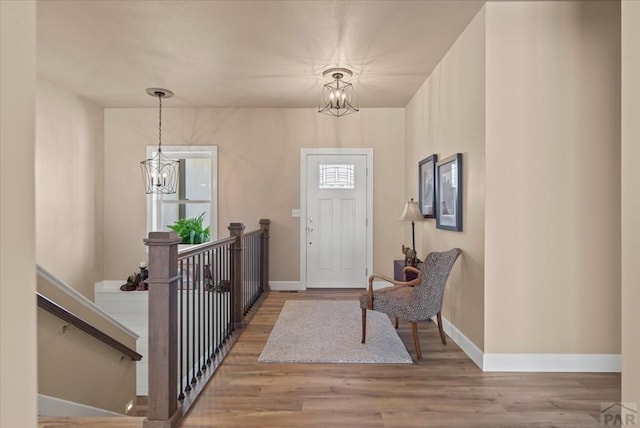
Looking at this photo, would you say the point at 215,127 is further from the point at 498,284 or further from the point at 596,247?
the point at 596,247

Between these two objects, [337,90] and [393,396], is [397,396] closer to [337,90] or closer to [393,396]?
[393,396]

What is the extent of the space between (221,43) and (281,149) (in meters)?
2.15

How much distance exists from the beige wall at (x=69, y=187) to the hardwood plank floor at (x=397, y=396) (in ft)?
10.2

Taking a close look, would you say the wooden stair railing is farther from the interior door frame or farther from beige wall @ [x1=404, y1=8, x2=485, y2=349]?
beige wall @ [x1=404, y1=8, x2=485, y2=349]

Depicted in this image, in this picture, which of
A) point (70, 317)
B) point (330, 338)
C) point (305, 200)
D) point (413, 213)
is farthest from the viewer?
point (305, 200)

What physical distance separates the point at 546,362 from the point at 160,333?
8.31 ft

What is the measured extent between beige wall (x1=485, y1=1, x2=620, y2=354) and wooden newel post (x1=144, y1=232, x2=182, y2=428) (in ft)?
6.78

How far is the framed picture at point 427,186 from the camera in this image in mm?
3877

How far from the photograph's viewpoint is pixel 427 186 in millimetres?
4117

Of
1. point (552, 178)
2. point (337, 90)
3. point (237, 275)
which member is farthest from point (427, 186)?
point (237, 275)

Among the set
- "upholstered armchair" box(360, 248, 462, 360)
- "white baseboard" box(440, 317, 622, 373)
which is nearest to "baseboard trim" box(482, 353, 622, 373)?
"white baseboard" box(440, 317, 622, 373)

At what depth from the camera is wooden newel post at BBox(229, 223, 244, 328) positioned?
3566mm

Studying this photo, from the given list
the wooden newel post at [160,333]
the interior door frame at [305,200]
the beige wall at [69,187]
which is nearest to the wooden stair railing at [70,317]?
the wooden newel post at [160,333]

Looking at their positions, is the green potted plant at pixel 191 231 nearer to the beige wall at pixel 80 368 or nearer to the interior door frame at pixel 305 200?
the interior door frame at pixel 305 200
